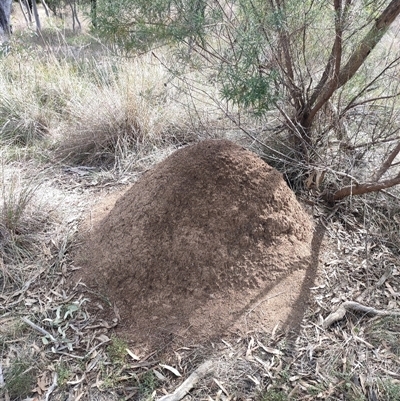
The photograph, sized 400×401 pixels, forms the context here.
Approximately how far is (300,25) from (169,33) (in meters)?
0.86

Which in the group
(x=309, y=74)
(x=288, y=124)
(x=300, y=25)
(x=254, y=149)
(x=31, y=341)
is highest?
(x=300, y=25)

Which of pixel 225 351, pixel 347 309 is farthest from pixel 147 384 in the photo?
pixel 347 309

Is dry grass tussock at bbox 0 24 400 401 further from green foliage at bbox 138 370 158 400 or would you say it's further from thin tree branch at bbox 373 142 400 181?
thin tree branch at bbox 373 142 400 181

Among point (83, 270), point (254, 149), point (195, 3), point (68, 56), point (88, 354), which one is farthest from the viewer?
point (68, 56)

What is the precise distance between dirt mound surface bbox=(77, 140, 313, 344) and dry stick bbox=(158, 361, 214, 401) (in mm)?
141

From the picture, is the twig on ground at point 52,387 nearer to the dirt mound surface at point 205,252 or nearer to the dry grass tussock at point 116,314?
the dry grass tussock at point 116,314

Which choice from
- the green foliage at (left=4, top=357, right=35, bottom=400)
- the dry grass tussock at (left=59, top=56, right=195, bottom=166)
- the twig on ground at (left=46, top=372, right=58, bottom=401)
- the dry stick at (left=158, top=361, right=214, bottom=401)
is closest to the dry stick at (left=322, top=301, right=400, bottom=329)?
the dry stick at (left=158, top=361, right=214, bottom=401)

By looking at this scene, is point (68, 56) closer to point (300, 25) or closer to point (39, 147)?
point (39, 147)

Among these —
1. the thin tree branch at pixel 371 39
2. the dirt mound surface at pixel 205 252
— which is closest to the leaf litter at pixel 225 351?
the dirt mound surface at pixel 205 252

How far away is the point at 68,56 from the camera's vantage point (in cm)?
530

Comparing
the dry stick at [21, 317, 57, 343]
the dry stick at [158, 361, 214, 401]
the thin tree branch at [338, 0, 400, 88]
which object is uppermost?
the thin tree branch at [338, 0, 400, 88]

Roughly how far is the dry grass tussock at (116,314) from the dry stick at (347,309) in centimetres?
3

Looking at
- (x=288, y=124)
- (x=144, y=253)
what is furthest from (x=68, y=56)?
(x=144, y=253)

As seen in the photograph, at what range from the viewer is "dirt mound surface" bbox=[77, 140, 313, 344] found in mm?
1987
